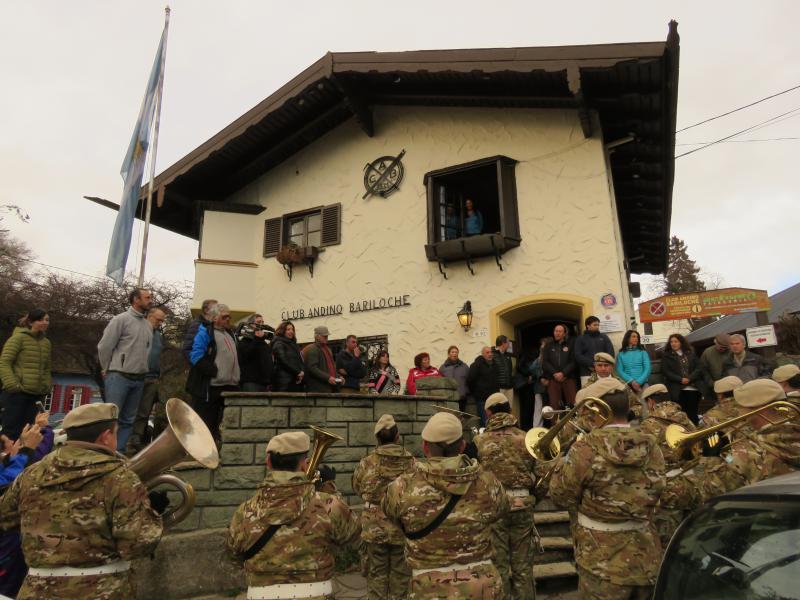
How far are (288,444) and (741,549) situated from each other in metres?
2.22

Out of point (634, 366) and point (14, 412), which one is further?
point (634, 366)

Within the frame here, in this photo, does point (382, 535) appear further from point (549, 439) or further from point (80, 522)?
point (80, 522)

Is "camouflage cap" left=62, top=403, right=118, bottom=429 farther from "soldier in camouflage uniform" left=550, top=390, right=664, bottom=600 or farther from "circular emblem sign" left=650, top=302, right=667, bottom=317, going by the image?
"circular emblem sign" left=650, top=302, right=667, bottom=317

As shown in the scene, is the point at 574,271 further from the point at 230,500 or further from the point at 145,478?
the point at 145,478

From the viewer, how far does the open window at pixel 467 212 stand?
9891mm

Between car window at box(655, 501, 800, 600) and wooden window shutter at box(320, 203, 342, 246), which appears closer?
car window at box(655, 501, 800, 600)

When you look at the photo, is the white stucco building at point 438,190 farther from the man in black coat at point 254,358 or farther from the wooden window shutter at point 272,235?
the man in black coat at point 254,358

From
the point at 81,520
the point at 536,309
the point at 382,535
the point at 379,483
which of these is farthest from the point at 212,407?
the point at 536,309

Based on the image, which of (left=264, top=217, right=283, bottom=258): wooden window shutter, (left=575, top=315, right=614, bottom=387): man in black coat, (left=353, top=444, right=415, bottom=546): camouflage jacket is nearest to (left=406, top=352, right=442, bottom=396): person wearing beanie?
(left=575, top=315, right=614, bottom=387): man in black coat

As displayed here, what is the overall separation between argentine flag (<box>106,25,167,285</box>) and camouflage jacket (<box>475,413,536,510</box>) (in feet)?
23.7

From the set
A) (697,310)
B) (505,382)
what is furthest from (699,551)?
(697,310)

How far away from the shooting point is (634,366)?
27.3 feet

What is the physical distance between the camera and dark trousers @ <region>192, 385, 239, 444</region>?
21.3 feet

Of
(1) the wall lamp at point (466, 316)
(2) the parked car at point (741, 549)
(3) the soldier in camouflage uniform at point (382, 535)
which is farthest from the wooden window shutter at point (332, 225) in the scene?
(2) the parked car at point (741, 549)
